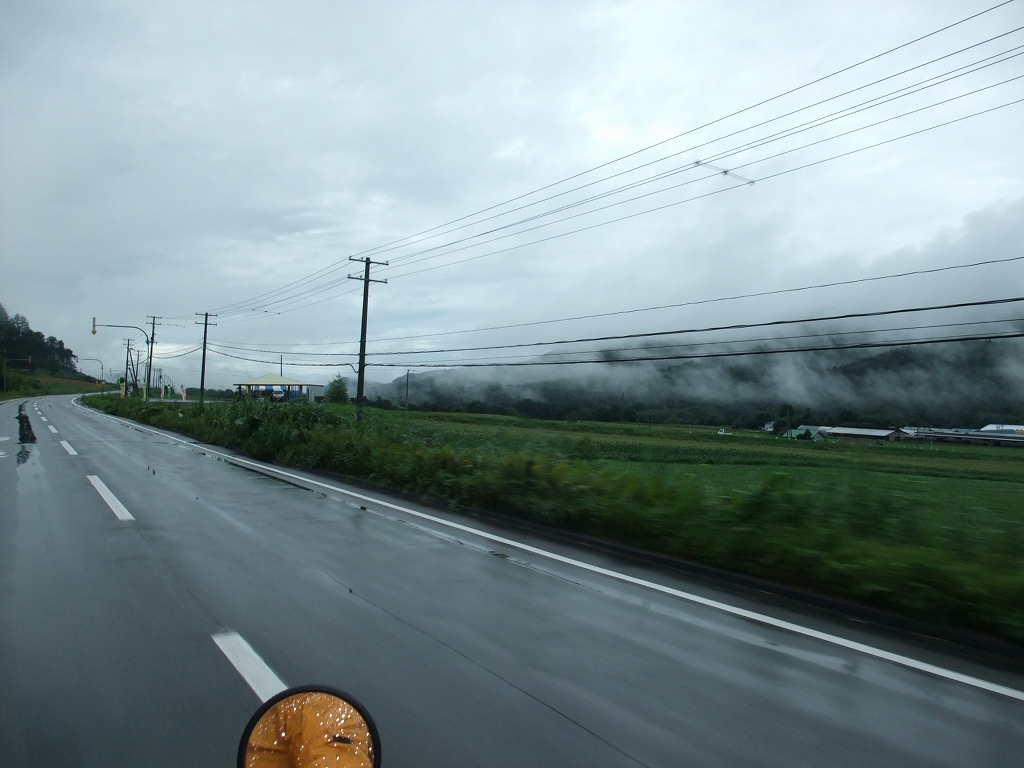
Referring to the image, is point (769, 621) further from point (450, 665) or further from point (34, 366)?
point (34, 366)

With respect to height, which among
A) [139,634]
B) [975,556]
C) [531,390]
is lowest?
[139,634]

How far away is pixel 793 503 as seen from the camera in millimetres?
8625

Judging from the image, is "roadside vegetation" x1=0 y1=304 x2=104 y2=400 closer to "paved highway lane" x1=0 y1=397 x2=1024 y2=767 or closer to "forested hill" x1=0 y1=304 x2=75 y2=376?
"forested hill" x1=0 y1=304 x2=75 y2=376

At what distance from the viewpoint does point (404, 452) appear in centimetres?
1667

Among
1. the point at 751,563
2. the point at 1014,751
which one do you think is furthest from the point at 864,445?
the point at 1014,751

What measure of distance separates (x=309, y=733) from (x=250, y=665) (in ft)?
10.8

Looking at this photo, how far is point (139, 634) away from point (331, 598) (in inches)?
67.8

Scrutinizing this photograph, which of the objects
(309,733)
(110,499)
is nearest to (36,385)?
(110,499)

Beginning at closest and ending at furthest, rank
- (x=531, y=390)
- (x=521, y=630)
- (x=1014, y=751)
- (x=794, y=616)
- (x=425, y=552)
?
(x=1014, y=751)
(x=521, y=630)
(x=794, y=616)
(x=425, y=552)
(x=531, y=390)

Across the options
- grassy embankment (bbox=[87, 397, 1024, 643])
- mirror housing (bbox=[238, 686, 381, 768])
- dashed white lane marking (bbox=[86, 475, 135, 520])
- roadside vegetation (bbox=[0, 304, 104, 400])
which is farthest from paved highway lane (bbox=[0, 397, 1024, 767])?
roadside vegetation (bbox=[0, 304, 104, 400])

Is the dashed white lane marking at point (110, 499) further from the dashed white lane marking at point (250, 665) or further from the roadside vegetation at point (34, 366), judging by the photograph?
the roadside vegetation at point (34, 366)

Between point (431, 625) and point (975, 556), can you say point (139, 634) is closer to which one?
point (431, 625)

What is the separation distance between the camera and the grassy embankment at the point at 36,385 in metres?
109

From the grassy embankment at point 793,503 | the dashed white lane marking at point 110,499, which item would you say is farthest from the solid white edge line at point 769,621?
the dashed white lane marking at point 110,499
